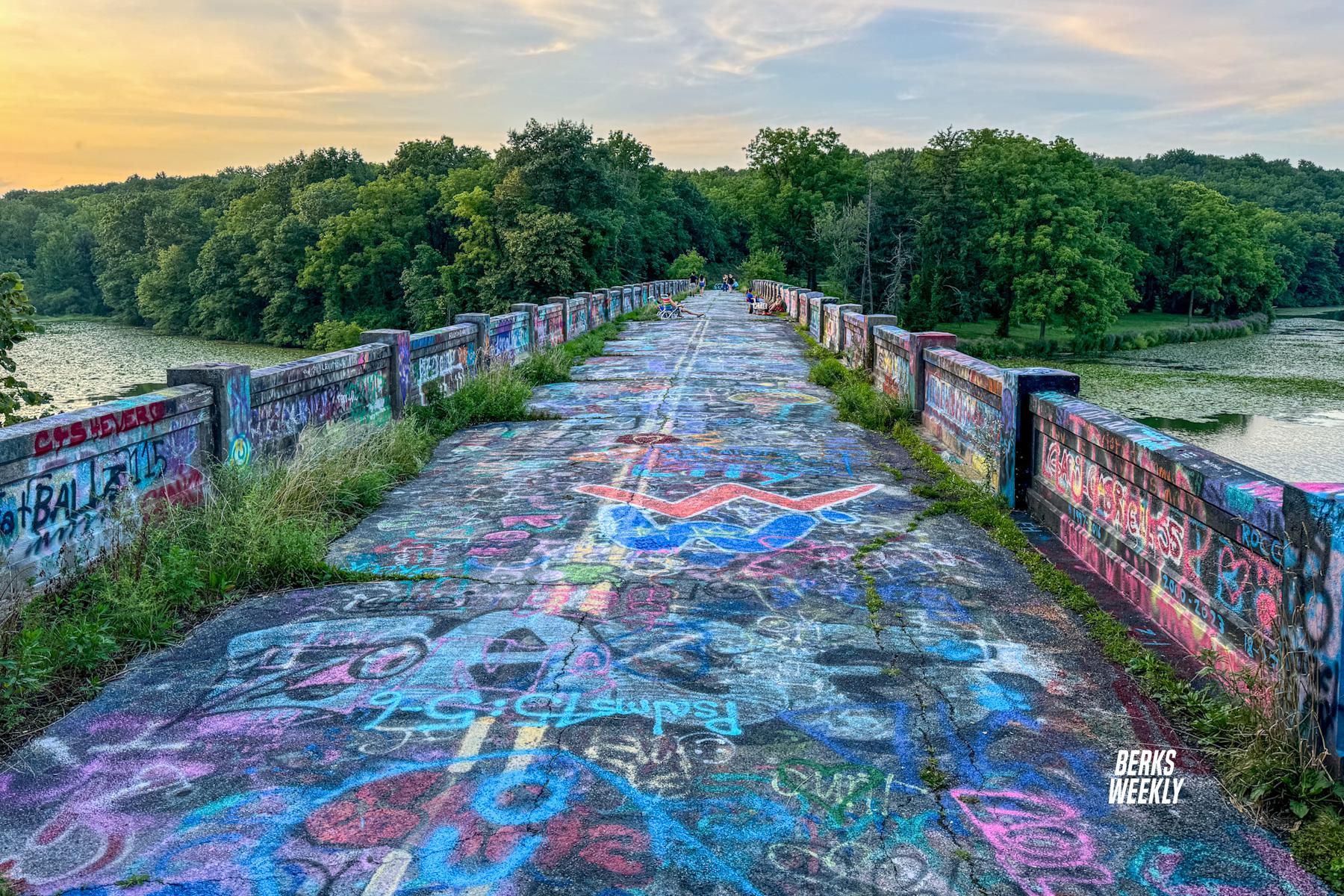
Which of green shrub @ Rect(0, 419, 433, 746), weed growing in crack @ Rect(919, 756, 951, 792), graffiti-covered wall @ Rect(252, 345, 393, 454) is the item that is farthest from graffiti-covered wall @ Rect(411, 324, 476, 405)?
weed growing in crack @ Rect(919, 756, 951, 792)

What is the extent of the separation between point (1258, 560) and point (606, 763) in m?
3.04

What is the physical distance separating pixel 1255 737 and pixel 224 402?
7221 mm

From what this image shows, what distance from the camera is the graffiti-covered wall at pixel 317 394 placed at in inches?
344

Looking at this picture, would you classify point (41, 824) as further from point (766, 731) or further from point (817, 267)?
point (817, 267)

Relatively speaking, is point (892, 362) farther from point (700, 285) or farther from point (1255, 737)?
point (700, 285)

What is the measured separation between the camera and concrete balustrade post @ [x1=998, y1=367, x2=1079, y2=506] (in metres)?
8.05

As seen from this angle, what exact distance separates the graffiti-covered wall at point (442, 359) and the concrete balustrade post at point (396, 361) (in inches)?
17.4

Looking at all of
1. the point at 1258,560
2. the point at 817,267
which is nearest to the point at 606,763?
the point at 1258,560

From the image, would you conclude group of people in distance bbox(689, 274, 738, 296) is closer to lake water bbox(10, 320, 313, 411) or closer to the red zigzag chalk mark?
lake water bbox(10, 320, 313, 411)

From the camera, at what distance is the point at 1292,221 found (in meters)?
112

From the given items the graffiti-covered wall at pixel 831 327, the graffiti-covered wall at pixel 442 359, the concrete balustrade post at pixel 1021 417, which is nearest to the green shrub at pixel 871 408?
the concrete balustrade post at pixel 1021 417

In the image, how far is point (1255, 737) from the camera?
3.95 metres

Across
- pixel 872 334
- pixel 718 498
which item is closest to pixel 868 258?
pixel 872 334

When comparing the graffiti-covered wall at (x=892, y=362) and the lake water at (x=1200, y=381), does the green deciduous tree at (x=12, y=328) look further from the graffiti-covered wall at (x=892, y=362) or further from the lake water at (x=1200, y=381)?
the graffiti-covered wall at (x=892, y=362)
